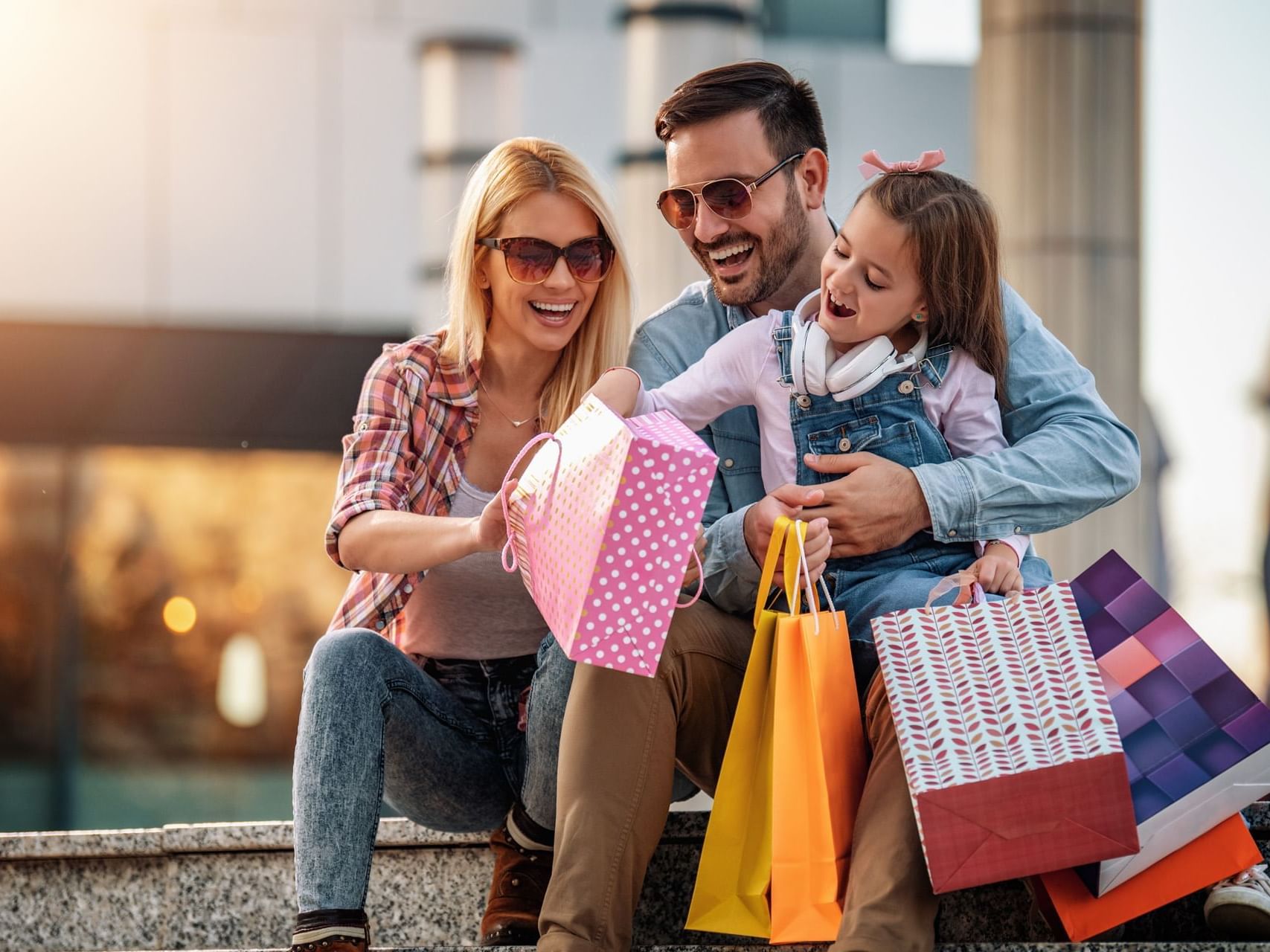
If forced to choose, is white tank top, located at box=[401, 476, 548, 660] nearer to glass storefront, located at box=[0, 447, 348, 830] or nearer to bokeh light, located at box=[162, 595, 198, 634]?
glass storefront, located at box=[0, 447, 348, 830]

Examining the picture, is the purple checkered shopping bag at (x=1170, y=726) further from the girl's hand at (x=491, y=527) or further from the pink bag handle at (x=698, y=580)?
the girl's hand at (x=491, y=527)

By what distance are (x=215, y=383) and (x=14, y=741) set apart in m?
2.22

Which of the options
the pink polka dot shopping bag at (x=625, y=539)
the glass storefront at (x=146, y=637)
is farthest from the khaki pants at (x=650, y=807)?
the glass storefront at (x=146, y=637)

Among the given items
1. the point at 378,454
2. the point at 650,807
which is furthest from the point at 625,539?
the point at 378,454

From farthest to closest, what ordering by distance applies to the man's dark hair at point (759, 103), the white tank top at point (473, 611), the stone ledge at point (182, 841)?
the man's dark hair at point (759, 103) → the stone ledge at point (182, 841) → the white tank top at point (473, 611)

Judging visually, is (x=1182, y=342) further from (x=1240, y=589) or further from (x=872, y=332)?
(x=872, y=332)

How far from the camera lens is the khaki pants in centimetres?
210

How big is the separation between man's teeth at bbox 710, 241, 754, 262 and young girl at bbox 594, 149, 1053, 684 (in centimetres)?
38

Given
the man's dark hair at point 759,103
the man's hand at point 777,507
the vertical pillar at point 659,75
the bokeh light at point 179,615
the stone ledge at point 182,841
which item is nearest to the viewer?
the man's hand at point 777,507

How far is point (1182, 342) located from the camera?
728 cm

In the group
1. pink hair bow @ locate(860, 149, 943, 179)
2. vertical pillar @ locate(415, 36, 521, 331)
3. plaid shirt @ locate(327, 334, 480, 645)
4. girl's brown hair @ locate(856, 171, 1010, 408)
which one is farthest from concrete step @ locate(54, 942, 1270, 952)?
vertical pillar @ locate(415, 36, 521, 331)

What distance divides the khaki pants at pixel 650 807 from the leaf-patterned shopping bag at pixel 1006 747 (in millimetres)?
68

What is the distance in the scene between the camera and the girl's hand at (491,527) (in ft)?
7.71

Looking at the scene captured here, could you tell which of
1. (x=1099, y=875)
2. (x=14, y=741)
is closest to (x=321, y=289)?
(x=14, y=741)
